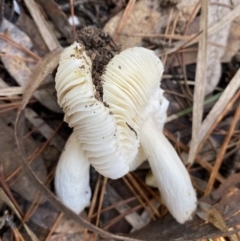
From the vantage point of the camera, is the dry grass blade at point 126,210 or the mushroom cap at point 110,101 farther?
the dry grass blade at point 126,210

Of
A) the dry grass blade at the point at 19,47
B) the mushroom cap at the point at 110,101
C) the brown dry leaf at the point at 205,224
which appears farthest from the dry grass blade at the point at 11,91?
the brown dry leaf at the point at 205,224

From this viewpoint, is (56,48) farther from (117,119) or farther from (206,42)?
(206,42)

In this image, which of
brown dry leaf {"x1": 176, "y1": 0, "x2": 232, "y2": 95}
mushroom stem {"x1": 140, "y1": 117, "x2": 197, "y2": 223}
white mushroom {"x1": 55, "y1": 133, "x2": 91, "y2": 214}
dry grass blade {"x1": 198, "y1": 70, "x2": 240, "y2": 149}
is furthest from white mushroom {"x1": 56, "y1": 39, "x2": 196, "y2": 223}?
brown dry leaf {"x1": 176, "y1": 0, "x2": 232, "y2": 95}

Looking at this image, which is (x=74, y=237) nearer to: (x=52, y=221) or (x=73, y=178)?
(x=52, y=221)

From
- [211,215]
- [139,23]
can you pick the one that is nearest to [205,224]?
[211,215]

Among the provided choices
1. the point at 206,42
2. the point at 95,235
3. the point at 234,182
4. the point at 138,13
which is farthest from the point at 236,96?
the point at 95,235

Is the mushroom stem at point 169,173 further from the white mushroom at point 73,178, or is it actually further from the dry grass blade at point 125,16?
the dry grass blade at point 125,16
